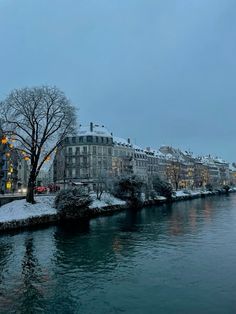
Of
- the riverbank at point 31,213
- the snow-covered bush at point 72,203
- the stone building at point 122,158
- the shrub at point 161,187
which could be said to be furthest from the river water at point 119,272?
the stone building at point 122,158

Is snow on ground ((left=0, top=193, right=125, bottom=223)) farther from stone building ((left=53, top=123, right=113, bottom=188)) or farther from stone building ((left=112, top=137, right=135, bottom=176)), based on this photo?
stone building ((left=112, top=137, right=135, bottom=176))

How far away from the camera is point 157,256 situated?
80.5 feet

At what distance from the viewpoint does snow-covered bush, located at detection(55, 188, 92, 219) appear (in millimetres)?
48344

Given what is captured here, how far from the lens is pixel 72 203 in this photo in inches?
1912

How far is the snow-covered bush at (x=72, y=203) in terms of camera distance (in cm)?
4834

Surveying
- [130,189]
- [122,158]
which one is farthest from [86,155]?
[130,189]

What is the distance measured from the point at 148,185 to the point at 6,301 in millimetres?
70797

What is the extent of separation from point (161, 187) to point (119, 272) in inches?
2894

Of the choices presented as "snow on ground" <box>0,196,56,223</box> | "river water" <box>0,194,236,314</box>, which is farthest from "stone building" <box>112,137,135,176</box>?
"river water" <box>0,194,236,314</box>

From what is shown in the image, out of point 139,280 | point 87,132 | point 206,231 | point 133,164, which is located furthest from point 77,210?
point 133,164

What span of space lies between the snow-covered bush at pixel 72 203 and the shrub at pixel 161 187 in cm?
4308

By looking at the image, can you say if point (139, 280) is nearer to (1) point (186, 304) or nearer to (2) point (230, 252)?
(1) point (186, 304)

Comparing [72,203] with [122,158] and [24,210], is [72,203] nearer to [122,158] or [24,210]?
[24,210]

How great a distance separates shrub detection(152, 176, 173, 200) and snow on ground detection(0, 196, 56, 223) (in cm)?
4434
